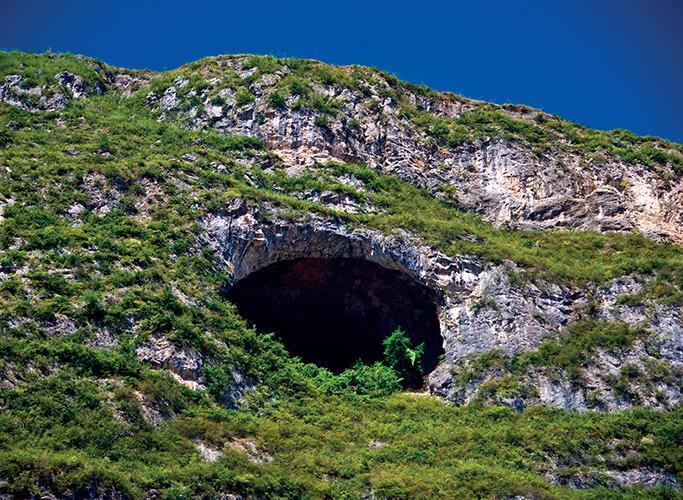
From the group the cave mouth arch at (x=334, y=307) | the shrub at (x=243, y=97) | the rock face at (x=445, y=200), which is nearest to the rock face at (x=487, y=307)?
the rock face at (x=445, y=200)

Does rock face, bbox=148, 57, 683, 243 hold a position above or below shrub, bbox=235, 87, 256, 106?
below

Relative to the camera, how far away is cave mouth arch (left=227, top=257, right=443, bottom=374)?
3844 cm

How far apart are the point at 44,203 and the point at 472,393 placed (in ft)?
53.9

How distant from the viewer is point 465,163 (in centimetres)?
4522

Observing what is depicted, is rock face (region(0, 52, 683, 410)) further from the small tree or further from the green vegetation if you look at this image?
the small tree

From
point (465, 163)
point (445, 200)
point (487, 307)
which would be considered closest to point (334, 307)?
point (487, 307)

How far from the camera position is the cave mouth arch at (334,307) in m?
38.4

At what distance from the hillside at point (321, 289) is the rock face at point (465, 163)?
0.12 meters

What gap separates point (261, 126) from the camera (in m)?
43.8

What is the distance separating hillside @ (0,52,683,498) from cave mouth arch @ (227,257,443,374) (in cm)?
9

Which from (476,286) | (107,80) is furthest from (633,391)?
(107,80)

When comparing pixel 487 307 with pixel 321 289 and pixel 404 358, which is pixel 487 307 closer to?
pixel 404 358

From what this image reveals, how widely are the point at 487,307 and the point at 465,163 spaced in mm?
11890

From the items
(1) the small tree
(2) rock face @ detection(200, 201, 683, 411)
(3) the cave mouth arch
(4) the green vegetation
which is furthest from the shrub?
(4) the green vegetation
